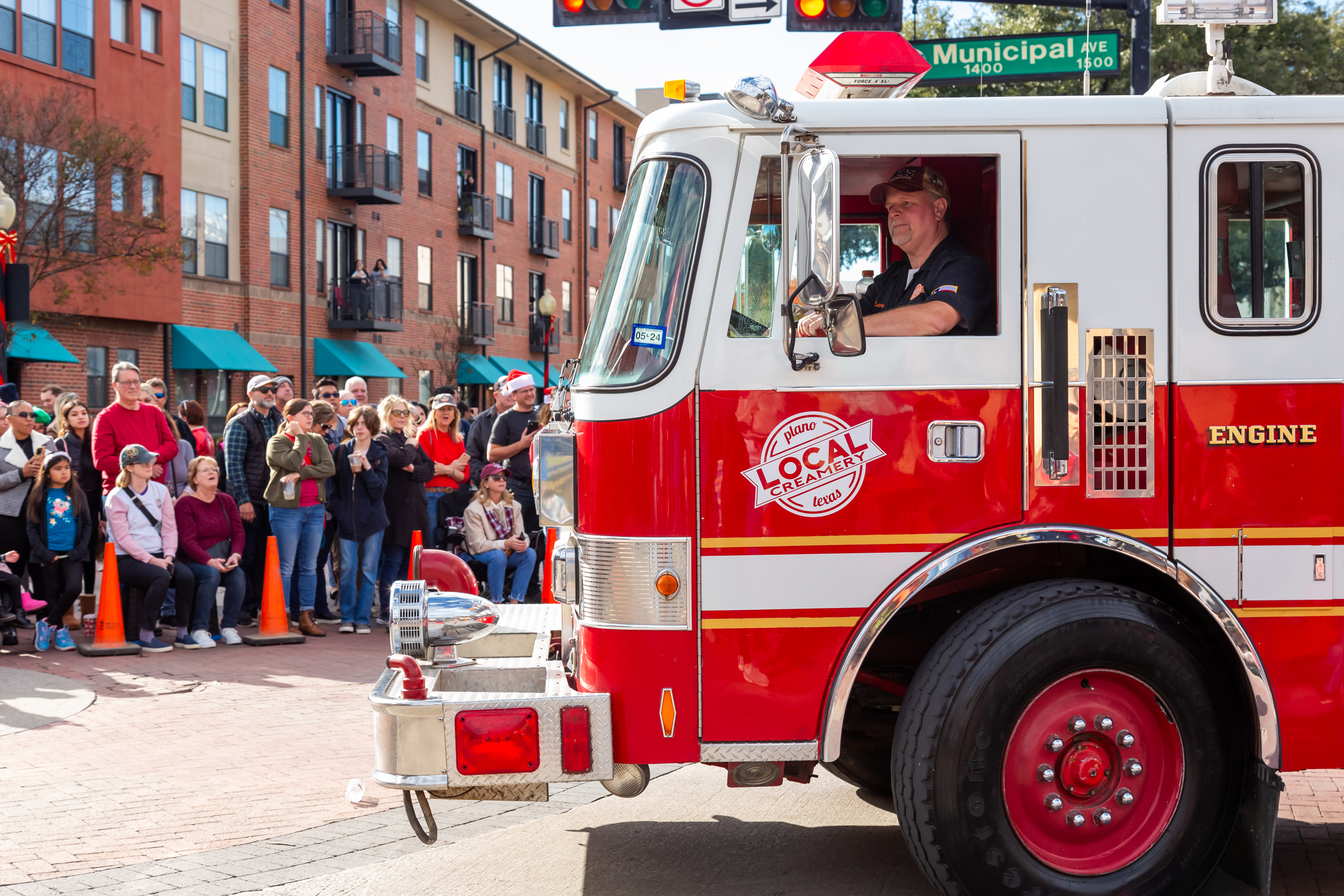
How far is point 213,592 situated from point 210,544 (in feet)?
1.26

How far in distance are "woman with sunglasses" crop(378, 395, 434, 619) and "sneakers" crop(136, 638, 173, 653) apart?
6.32ft

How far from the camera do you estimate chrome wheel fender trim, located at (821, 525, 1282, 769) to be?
4.27 metres

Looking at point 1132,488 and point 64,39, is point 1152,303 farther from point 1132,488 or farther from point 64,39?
point 64,39

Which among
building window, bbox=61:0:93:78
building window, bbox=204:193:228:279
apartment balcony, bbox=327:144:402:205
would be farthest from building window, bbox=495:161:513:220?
building window, bbox=61:0:93:78

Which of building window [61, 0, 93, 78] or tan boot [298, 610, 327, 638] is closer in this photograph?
tan boot [298, 610, 327, 638]

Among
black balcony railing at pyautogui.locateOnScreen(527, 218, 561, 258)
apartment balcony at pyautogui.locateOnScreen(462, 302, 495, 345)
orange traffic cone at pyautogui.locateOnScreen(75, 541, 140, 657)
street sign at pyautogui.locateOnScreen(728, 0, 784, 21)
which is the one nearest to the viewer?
street sign at pyautogui.locateOnScreen(728, 0, 784, 21)

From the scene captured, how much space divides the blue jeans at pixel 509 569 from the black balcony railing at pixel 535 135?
34398 millimetres

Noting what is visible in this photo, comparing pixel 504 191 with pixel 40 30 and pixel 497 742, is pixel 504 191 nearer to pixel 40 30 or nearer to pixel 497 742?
pixel 40 30

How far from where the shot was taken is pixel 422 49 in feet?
124

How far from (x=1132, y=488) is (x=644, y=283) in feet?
5.76

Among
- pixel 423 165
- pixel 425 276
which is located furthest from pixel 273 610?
pixel 423 165

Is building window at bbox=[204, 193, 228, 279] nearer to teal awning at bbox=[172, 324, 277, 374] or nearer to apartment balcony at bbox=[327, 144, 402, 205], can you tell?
teal awning at bbox=[172, 324, 277, 374]

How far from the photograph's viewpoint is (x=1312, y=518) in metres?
4.35

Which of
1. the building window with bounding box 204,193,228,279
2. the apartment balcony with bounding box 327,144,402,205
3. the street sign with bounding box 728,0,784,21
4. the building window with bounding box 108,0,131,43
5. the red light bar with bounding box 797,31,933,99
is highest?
the building window with bounding box 108,0,131,43
